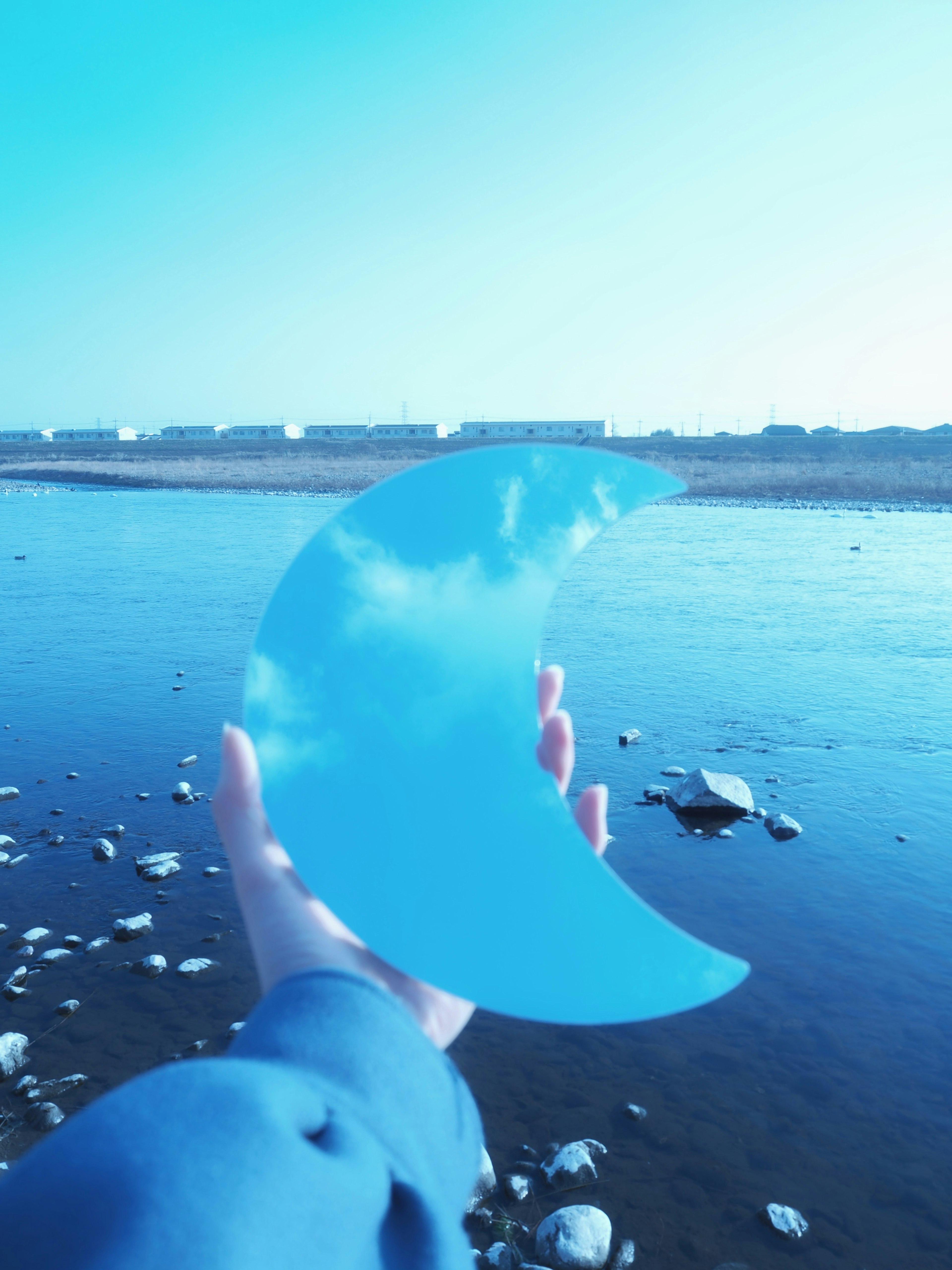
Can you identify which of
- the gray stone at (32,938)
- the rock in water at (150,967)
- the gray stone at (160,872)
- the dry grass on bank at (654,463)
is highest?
the dry grass on bank at (654,463)

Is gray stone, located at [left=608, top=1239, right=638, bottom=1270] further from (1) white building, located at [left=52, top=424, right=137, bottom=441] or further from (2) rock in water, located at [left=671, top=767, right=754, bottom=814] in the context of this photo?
(1) white building, located at [left=52, top=424, right=137, bottom=441]

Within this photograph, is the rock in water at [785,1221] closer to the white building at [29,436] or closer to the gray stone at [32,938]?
the gray stone at [32,938]

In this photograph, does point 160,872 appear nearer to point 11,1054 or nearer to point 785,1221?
point 11,1054

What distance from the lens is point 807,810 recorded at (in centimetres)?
476

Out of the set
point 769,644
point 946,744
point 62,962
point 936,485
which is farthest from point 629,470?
point 936,485

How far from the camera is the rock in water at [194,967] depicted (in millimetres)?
3336

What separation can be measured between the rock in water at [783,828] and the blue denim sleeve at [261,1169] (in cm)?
395

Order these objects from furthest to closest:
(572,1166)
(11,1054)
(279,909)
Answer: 1. (11,1054)
2. (572,1166)
3. (279,909)

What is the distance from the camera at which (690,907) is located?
3.82 meters

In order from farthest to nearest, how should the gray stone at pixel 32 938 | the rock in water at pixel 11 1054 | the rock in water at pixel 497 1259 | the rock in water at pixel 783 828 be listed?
the rock in water at pixel 783 828 < the gray stone at pixel 32 938 < the rock in water at pixel 11 1054 < the rock in water at pixel 497 1259

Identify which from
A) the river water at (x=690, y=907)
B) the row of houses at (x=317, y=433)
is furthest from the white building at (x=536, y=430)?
the river water at (x=690, y=907)

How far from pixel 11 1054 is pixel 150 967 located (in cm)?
58

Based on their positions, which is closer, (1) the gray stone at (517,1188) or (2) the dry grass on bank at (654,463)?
(1) the gray stone at (517,1188)

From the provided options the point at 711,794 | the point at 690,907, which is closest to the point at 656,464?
the point at 711,794
